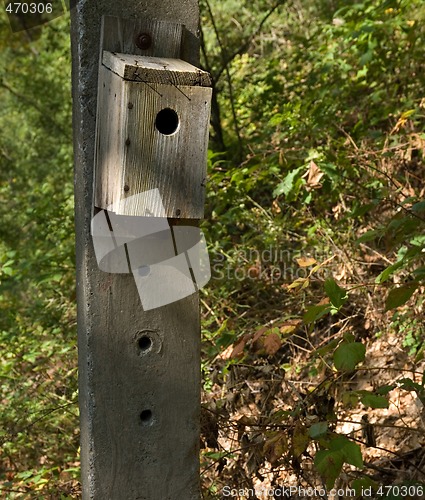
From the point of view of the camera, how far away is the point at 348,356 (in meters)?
2.46

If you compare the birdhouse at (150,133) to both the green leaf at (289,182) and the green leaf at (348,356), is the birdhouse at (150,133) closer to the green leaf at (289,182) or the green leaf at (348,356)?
the green leaf at (348,356)

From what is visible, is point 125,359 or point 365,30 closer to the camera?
point 125,359

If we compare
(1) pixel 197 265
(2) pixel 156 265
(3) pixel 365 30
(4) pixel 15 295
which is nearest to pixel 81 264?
(2) pixel 156 265

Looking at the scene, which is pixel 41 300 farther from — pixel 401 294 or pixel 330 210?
pixel 401 294

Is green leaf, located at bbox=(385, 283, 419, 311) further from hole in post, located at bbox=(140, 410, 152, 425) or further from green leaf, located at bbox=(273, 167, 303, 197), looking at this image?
green leaf, located at bbox=(273, 167, 303, 197)

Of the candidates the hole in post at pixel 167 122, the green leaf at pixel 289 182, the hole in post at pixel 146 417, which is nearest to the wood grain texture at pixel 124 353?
the hole in post at pixel 146 417

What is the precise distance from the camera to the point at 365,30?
4742 mm

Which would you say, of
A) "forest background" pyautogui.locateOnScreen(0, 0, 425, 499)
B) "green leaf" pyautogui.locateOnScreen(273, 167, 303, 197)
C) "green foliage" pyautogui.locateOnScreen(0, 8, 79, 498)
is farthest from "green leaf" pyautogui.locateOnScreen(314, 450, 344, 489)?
"green leaf" pyautogui.locateOnScreen(273, 167, 303, 197)

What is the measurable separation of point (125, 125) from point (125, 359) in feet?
2.57

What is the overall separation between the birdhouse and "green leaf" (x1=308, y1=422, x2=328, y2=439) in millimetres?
930

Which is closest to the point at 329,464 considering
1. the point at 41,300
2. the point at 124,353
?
Result: the point at 124,353

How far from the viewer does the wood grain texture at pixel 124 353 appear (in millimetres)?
2326

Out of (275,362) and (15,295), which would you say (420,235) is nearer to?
(275,362)

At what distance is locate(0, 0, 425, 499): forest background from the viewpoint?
121 inches
